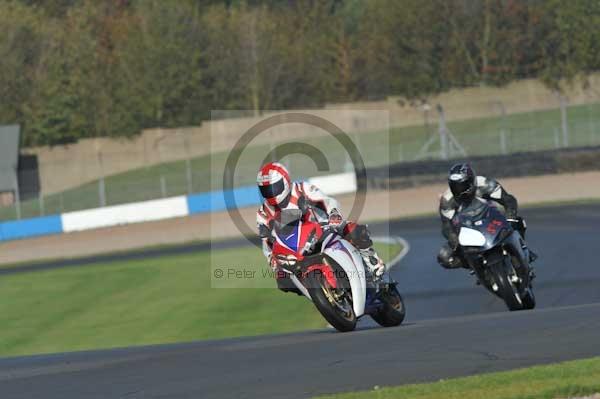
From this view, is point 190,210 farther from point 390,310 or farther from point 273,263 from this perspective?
point 273,263

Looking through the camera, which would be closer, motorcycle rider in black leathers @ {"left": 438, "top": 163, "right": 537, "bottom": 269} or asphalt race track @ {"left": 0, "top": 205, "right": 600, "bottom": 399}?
asphalt race track @ {"left": 0, "top": 205, "right": 600, "bottom": 399}

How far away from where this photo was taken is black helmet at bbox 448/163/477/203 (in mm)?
12867

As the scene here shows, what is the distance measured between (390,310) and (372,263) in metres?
0.73

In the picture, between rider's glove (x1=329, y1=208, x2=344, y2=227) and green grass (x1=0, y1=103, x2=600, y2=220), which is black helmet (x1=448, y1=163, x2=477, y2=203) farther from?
green grass (x1=0, y1=103, x2=600, y2=220)

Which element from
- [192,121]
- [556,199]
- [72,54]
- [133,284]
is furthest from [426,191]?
[72,54]

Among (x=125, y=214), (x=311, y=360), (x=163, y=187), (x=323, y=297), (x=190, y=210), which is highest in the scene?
(x=323, y=297)

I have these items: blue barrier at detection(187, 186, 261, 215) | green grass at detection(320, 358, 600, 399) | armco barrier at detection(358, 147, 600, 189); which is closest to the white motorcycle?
green grass at detection(320, 358, 600, 399)

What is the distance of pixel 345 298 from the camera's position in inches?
427

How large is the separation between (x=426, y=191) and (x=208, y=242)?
769 cm

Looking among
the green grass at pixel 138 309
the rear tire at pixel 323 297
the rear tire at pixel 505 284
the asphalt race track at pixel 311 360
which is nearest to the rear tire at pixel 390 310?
the asphalt race track at pixel 311 360

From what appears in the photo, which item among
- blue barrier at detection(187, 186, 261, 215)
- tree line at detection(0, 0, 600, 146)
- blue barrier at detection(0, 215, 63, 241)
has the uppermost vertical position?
tree line at detection(0, 0, 600, 146)

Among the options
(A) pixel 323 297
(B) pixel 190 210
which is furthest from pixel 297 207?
(B) pixel 190 210

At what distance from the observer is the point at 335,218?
10.9m

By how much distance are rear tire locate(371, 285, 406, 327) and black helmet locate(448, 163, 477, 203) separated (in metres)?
1.65
